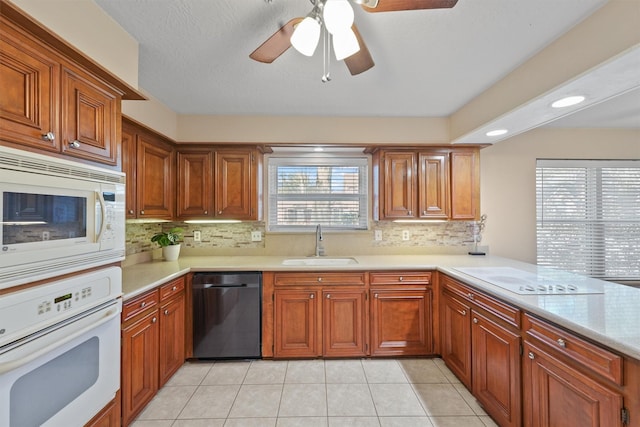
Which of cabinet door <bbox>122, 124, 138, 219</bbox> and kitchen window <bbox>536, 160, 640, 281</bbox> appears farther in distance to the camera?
kitchen window <bbox>536, 160, 640, 281</bbox>

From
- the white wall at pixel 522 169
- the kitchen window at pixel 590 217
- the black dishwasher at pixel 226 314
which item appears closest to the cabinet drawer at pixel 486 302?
the white wall at pixel 522 169

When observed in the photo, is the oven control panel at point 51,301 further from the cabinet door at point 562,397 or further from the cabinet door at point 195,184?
the cabinet door at point 562,397

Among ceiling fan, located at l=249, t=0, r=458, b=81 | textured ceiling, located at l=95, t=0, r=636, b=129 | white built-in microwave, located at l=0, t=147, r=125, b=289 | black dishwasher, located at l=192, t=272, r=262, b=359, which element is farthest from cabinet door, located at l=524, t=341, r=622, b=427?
white built-in microwave, located at l=0, t=147, r=125, b=289

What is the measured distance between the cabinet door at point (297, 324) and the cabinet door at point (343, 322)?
0.08 metres

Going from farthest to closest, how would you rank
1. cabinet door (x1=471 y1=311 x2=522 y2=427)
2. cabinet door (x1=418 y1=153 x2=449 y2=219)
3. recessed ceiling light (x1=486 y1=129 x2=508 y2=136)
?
cabinet door (x1=418 y1=153 x2=449 y2=219) → recessed ceiling light (x1=486 y1=129 x2=508 y2=136) → cabinet door (x1=471 y1=311 x2=522 y2=427)

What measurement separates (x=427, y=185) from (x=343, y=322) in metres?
1.63

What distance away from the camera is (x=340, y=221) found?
3197 millimetres

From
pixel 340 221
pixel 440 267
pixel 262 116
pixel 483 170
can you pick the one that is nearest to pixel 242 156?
pixel 262 116

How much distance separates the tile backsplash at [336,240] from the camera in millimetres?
3053

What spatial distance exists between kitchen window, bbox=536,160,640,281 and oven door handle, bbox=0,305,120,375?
12.9 ft

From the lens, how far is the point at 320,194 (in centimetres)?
320

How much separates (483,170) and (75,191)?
11.5 ft

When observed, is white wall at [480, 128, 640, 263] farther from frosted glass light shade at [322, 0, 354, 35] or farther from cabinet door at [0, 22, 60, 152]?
cabinet door at [0, 22, 60, 152]

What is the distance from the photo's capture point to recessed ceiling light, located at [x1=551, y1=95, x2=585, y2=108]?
5.61 ft
